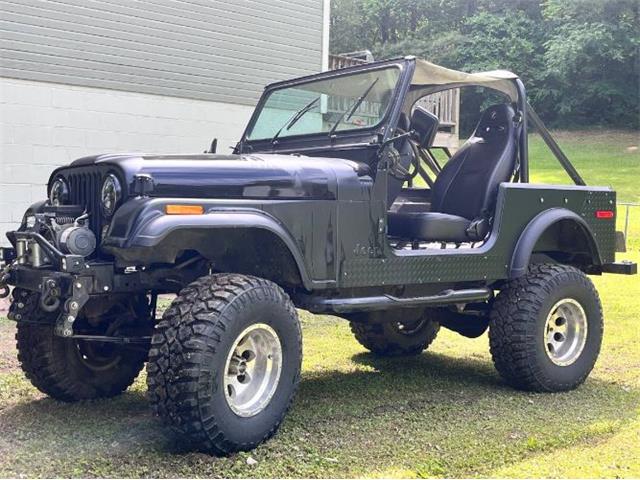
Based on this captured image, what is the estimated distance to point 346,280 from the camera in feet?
14.5

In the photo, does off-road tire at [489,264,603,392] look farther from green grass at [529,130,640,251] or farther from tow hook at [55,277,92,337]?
green grass at [529,130,640,251]

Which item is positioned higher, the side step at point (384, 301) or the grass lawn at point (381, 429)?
the side step at point (384, 301)

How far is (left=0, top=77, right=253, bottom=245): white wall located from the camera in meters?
10.2

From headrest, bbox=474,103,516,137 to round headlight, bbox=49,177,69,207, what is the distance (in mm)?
3030

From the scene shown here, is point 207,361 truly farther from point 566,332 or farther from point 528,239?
point 566,332

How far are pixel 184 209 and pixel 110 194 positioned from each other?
40cm

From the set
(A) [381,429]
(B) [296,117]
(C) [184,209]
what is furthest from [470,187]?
(C) [184,209]

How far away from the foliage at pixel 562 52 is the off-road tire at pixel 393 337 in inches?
1177

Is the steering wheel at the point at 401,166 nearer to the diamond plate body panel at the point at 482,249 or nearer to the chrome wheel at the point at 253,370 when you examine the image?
the diamond plate body panel at the point at 482,249

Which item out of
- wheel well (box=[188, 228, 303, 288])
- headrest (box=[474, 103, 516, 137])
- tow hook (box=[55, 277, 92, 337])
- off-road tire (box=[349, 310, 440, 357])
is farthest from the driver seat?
tow hook (box=[55, 277, 92, 337])

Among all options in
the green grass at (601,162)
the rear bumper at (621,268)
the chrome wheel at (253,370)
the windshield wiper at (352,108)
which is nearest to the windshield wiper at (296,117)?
the windshield wiper at (352,108)

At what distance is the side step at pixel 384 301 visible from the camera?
4379 mm

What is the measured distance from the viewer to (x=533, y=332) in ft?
17.0

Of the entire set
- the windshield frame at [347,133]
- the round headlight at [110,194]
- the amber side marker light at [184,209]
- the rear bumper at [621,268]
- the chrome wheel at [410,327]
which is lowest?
the chrome wheel at [410,327]
